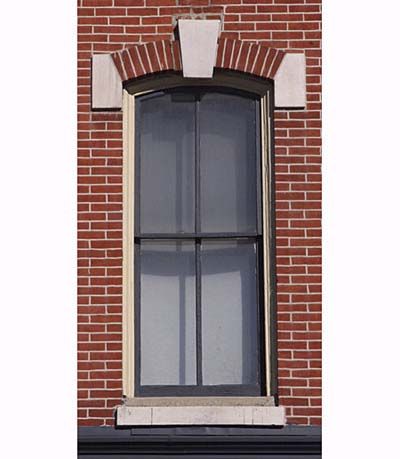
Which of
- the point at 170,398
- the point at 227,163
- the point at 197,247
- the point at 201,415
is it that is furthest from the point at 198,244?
the point at 201,415

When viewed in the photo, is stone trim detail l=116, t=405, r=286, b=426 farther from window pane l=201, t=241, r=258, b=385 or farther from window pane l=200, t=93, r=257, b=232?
window pane l=200, t=93, r=257, b=232

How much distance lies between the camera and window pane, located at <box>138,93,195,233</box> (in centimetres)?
768

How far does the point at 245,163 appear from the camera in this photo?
774cm

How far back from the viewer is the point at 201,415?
7.23 meters

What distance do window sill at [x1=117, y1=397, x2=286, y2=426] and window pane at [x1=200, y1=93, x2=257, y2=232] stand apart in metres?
1.38

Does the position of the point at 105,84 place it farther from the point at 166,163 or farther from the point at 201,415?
the point at 201,415

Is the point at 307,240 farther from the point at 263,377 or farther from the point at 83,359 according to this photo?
the point at 83,359

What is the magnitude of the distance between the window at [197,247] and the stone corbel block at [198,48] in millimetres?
187

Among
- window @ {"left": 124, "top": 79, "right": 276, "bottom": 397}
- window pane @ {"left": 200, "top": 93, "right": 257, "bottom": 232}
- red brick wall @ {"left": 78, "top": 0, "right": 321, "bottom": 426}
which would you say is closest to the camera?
red brick wall @ {"left": 78, "top": 0, "right": 321, "bottom": 426}

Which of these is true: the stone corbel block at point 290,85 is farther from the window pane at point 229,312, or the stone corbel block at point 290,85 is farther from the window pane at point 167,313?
the window pane at point 167,313

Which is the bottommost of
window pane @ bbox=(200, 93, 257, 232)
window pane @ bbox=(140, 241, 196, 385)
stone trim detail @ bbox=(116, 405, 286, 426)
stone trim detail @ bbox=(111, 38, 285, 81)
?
stone trim detail @ bbox=(116, 405, 286, 426)

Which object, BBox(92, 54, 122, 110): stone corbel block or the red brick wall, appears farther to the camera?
BBox(92, 54, 122, 110): stone corbel block

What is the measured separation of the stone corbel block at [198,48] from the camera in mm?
7637

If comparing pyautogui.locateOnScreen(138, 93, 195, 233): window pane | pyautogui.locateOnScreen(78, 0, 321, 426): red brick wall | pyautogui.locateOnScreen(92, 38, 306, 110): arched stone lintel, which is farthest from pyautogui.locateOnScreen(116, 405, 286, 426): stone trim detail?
pyautogui.locateOnScreen(92, 38, 306, 110): arched stone lintel
